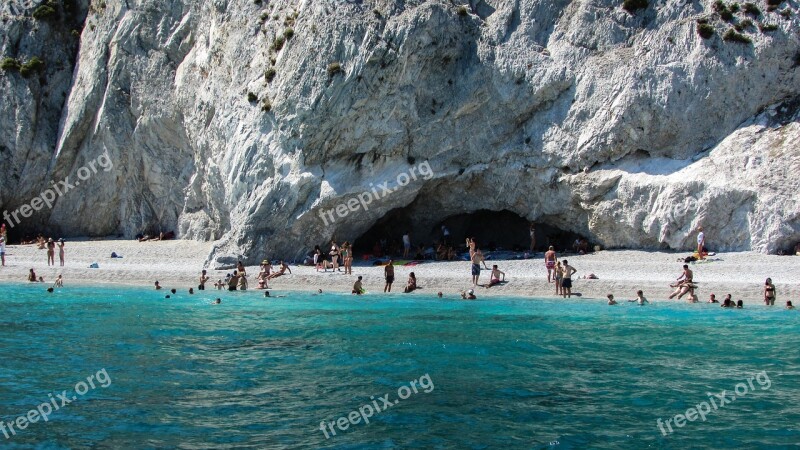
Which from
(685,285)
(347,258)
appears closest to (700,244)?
(685,285)

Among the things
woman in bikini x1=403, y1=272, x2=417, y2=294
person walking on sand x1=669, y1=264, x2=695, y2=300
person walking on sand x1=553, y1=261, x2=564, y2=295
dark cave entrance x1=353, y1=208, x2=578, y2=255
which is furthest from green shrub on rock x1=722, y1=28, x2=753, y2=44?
woman in bikini x1=403, y1=272, x2=417, y2=294

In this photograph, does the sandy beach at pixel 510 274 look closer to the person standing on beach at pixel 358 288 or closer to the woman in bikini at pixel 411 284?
the woman in bikini at pixel 411 284

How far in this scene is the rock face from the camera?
30.7 meters

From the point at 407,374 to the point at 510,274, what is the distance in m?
14.9

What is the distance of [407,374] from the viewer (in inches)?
612

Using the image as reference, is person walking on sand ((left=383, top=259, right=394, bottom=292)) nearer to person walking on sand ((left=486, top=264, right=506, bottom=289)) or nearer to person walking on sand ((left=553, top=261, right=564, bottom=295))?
person walking on sand ((left=486, top=264, right=506, bottom=289))

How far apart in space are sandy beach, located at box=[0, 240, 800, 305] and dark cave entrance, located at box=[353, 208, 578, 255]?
13.2 ft

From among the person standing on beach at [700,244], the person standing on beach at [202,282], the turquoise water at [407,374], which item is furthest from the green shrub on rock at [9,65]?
the person standing on beach at [700,244]

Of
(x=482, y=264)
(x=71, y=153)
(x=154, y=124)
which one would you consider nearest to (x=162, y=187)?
(x=154, y=124)

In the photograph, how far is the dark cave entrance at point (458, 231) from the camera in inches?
1444

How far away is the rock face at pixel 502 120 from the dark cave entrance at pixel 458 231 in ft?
2.90

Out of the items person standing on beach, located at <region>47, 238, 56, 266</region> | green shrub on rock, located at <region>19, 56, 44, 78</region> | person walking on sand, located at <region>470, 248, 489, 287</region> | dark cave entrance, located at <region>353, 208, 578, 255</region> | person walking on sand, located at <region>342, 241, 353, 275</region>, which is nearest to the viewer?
person walking on sand, located at <region>470, 248, 489, 287</region>

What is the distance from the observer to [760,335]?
19188mm

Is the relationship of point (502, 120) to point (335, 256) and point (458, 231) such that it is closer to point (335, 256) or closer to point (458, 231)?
point (458, 231)
